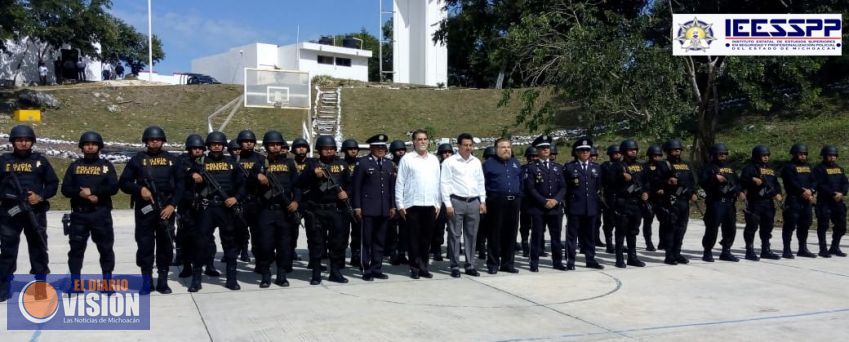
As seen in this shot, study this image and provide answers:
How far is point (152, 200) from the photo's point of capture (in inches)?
273

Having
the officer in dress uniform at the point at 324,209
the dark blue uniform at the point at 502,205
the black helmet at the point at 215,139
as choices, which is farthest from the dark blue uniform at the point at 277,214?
the dark blue uniform at the point at 502,205

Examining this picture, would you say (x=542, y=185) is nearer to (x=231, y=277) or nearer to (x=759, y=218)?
(x=759, y=218)

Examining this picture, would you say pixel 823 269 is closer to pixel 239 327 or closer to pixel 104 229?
pixel 239 327

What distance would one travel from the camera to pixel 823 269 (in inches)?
343

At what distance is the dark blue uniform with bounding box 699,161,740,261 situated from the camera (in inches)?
362

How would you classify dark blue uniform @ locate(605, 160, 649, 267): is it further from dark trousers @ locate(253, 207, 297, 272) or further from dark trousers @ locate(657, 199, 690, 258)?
dark trousers @ locate(253, 207, 297, 272)

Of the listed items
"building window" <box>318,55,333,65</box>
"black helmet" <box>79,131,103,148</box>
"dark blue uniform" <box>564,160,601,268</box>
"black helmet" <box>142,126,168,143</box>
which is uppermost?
"building window" <box>318,55,333,65</box>

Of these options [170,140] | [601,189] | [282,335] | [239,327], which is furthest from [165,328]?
[170,140]

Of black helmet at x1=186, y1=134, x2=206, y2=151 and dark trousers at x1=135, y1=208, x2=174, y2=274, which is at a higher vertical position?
black helmet at x1=186, y1=134, x2=206, y2=151

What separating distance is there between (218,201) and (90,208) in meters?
1.25

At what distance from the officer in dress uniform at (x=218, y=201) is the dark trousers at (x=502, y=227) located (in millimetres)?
3092

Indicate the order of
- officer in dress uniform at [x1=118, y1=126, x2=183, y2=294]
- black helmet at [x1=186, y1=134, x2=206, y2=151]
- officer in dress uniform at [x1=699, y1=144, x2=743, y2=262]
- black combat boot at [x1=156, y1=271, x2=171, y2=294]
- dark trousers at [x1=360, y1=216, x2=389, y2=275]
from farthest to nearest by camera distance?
officer in dress uniform at [x1=699, y1=144, x2=743, y2=262], dark trousers at [x1=360, y1=216, x2=389, y2=275], black helmet at [x1=186, y1=134, x2=206, y2=151], black combat boot at [x1=156, y1=271, x2=171, y2=294], officer in dress uniform at [x1=118, y1=126, x2=183, y2=294]

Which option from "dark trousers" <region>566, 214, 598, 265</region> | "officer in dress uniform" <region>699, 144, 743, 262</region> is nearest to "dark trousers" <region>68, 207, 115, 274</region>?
"dark trousers" <region>566, 214, 598, 265</region>
